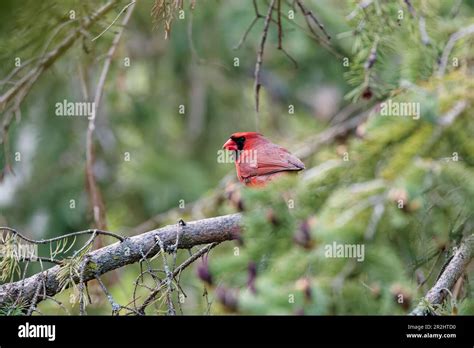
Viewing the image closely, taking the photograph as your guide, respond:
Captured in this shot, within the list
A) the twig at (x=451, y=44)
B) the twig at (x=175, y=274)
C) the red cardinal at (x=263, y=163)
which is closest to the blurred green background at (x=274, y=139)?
the twig at (x=451, y=44)

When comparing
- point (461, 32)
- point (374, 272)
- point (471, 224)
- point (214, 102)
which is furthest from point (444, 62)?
point (214, 102)

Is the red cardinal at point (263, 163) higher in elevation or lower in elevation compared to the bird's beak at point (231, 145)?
lower

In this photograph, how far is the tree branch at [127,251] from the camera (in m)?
2.69

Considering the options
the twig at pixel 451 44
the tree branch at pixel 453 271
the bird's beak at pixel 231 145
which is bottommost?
the tree branch at pixel 453 271

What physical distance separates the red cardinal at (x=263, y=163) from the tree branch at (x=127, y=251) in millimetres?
733

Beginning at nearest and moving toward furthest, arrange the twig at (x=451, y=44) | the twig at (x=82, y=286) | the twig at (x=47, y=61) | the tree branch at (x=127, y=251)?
the twig at (x=82, y=286) < the tree branch at (x=127, y=251) < the twig at (x=451, y=44) < the twig at (x=47, y=61)

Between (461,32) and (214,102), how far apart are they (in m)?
3.43

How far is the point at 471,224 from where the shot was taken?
2102mm

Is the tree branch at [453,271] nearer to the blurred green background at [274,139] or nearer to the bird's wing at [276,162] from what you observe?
the blurred green background at [274,139]

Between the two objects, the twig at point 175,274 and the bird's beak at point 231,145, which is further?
the bird's beak at point 231,145

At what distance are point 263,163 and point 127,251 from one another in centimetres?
122

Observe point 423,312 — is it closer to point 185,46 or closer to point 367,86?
point 367,86

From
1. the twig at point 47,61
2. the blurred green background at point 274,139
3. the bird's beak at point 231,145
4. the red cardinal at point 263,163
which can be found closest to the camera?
the blurred green background at point 274,139

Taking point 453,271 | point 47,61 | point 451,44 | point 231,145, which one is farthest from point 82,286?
point 231,145
